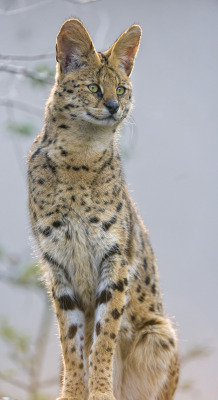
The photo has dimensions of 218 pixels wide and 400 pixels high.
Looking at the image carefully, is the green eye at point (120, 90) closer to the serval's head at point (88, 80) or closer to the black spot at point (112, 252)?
the serval's head at point (88, 80)

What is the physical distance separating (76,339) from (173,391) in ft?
2.95

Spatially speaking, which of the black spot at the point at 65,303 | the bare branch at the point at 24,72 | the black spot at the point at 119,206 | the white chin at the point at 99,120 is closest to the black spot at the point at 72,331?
the black spot at the point at 65,303

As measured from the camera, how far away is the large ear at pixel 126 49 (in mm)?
5434

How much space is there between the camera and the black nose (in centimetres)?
507

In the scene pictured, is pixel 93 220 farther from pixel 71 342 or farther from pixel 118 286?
pixel 71 342

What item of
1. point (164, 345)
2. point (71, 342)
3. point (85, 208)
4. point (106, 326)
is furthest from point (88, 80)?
point (164, 345)

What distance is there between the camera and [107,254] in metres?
5.29

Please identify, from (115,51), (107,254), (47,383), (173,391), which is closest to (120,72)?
(115,51)

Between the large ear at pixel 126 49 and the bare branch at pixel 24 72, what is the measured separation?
1.64 metres

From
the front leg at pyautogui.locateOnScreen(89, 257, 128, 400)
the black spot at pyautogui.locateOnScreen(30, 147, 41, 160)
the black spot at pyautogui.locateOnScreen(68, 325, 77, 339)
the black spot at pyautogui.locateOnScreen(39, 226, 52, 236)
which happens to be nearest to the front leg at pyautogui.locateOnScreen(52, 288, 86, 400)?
the black spot at pyautogui.locateOnScreen(68, 325, 77, 339)

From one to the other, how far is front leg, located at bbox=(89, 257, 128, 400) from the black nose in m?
0.98

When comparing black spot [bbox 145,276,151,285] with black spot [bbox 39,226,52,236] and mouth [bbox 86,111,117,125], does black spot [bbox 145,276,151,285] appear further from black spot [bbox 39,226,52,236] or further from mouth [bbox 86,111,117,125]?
mouth [bbox 86,111,117,125]

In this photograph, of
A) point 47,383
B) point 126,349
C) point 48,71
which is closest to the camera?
point 126,349

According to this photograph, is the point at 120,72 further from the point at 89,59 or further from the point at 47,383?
the point at 47,383
